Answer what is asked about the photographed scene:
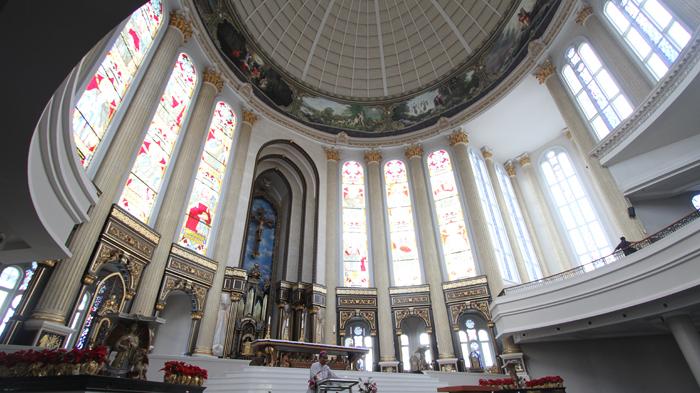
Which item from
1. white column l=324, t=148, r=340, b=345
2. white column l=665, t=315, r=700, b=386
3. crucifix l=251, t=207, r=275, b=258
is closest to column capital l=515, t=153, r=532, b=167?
white column l=324, t=148, r=340, b=345

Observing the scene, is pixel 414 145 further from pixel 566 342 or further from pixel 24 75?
pixel 24 75

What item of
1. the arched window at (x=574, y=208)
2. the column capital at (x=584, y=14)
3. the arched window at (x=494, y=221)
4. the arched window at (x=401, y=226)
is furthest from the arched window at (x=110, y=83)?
the arched window at (x=574, y=208)

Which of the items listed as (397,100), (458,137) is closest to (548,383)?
(458,137)

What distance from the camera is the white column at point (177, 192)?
1071cm

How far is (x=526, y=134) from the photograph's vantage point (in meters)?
21.3

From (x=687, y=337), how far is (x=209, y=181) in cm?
1676

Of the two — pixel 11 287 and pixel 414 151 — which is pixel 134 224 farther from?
pixel 414 151

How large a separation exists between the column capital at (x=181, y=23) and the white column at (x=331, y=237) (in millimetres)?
9850

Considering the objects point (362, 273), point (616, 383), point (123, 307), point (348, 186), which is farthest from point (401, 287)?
point (123, 307)

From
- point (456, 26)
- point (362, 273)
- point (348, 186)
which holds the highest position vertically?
point (456, 26)

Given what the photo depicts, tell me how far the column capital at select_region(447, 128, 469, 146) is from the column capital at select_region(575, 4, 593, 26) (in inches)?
296

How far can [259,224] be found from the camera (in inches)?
768

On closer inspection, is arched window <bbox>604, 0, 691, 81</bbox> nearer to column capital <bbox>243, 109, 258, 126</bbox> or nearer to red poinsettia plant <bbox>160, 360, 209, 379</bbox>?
red poinsettia plant <bbox>160, 360, 209, 379</bbox>

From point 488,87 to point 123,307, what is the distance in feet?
65.2
